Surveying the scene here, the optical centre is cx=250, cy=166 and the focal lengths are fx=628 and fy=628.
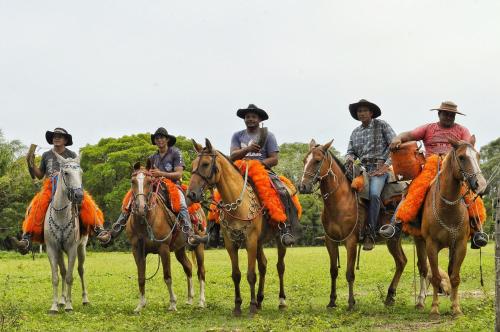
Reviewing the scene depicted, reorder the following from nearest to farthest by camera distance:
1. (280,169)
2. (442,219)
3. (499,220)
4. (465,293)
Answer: (499,220) → (442,219) → (465,293) → (280,169)

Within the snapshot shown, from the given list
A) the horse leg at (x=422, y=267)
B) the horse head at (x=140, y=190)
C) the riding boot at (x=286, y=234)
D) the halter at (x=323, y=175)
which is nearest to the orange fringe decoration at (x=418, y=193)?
the horse leg at (x=422, y=267)

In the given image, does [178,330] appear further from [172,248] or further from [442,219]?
[442,219]

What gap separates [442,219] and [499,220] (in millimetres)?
3560

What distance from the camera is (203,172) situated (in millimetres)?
11719

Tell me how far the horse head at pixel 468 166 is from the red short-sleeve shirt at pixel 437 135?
1.55 m

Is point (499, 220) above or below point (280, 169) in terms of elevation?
below

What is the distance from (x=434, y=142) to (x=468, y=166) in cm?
225

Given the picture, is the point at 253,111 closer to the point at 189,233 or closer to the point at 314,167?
the point at 314,167

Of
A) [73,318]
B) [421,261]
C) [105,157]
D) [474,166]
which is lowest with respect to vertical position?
[73,318]

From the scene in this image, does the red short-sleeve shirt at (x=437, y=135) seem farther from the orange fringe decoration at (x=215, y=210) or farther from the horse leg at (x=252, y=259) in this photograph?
the orange fringe decoration at (x=215, y=210)

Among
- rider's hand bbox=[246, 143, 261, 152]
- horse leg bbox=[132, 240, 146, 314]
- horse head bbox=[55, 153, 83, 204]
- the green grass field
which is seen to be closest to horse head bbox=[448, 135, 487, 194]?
the green grass field

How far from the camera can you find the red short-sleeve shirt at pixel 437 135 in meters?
12.2

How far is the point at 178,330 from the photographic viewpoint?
10.7 metres

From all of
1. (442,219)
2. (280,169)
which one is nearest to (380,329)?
(442,219)
